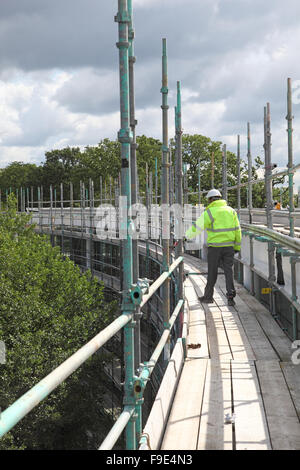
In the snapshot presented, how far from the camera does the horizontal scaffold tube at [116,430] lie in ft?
7.49

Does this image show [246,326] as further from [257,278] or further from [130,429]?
[130,429]

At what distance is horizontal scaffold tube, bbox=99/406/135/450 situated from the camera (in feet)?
7.49

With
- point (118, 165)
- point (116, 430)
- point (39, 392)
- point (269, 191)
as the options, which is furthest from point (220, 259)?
point (118, 165)

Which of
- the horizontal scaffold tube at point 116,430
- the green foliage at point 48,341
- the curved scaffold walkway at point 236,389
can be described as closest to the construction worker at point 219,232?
the curved scaffold walkway at point 236,389

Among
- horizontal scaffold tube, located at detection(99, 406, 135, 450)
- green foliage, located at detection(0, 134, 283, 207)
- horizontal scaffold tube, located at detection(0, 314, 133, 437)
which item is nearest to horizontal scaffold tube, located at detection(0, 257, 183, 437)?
horizontal scaffold tube, located at detection(0, 314, 133, 437)

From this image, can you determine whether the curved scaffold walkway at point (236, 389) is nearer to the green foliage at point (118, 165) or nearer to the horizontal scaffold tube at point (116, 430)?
the horizontal scaffold tube at point (116, 430)

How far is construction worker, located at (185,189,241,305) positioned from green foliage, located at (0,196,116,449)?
1517 centimetres

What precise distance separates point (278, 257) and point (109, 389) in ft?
79.5

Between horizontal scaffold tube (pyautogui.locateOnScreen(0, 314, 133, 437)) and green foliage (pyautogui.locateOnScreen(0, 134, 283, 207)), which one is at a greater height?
green foliage (pyautogui.locateOnScreen(0, 134, 283, 207))

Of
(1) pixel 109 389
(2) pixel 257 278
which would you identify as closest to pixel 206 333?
(2) pixel 257 278

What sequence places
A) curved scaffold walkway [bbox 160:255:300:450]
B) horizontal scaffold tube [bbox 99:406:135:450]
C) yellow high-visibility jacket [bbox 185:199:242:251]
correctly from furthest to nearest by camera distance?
yellow high-visibility jacket [bbox 185:199:242:251], curved scaffold walkway [bbox 160:255:300:450], horizontal scaffold tube [bbox 99:406:135:450]

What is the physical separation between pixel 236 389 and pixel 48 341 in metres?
22.9

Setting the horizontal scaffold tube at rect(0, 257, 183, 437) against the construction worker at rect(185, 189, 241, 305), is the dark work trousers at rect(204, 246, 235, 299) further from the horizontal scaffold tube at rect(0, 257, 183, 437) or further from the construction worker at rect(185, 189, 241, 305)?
the horizontal scaffold tube at rect(0, 257, 183, 437)

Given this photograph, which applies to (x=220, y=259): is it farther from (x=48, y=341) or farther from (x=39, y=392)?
(x=48, y=341)
